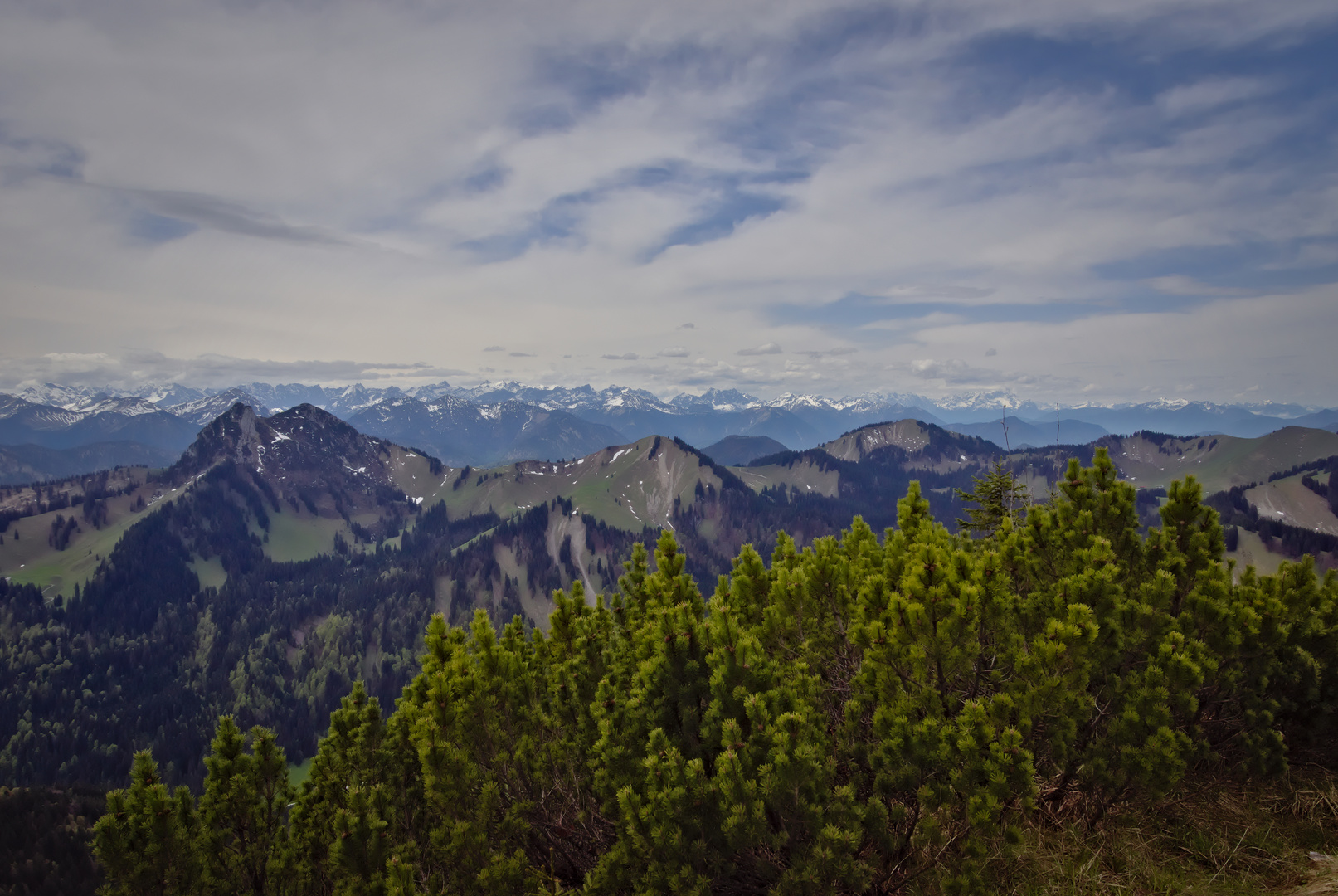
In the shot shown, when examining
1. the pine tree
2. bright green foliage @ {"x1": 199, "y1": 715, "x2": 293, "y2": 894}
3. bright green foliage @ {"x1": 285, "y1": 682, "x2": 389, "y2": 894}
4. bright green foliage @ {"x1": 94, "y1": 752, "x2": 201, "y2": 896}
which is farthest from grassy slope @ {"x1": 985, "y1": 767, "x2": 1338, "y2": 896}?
the pine tree

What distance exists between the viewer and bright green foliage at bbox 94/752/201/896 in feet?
41.1

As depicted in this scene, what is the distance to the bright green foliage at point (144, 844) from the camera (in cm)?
1252

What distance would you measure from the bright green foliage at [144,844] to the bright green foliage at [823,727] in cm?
6

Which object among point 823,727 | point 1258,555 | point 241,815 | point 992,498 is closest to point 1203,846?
point 823,727

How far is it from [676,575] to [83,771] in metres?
234

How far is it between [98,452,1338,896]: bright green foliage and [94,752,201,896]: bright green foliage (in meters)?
0.06

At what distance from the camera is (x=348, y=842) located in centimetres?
1266

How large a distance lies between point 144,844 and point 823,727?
591 inches

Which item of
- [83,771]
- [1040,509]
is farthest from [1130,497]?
[83,771]

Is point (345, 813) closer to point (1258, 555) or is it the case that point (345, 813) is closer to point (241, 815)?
point (241, 815)

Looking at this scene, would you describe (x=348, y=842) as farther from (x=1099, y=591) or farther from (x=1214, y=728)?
(x=1214, y=728)

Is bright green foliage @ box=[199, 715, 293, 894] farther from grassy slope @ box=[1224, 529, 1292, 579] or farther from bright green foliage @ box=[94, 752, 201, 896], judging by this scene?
grassy slope @ box=[1224, 529, 1292, 579]

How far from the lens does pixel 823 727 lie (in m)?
11.9

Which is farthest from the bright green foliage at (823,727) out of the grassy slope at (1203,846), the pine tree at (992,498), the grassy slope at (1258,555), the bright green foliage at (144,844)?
the grassy slope at (1258,555)
